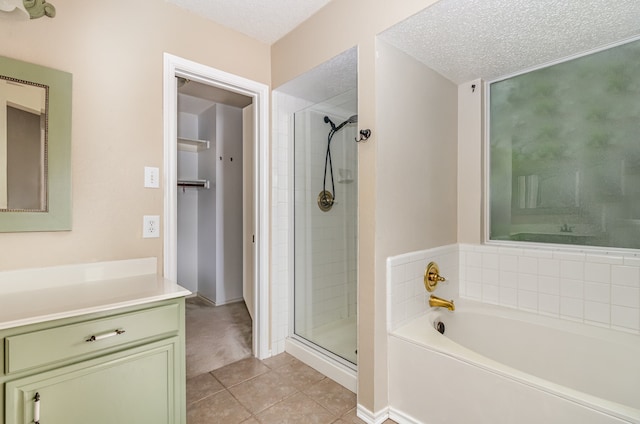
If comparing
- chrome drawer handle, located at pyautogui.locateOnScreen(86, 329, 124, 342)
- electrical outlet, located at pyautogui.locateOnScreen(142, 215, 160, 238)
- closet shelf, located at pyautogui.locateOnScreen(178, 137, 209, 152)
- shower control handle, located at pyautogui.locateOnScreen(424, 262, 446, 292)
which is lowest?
chrome drawer handle, located at pyautogui.locateOnScreen(86, 329, 124, 342)

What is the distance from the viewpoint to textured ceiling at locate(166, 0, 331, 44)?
1.85 metres

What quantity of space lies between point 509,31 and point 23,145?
2.45 metres

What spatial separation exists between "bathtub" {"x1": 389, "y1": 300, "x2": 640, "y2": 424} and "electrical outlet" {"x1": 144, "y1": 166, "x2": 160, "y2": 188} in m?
1.60

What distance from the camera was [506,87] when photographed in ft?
7.04

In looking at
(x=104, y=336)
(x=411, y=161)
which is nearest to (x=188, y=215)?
(x=104, y=336)

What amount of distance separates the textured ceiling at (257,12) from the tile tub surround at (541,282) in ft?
5.33

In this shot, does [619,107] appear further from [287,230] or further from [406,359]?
[287,230]

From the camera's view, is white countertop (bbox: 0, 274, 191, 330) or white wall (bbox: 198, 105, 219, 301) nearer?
white countertop (bbox: 0, 274, 191, 330)

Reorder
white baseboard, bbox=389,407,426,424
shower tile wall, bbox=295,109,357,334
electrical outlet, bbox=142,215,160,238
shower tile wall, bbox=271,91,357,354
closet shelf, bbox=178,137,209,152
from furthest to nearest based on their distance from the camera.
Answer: closet shelf, bbox=178,137,209,152
shower tile wall, bbox=295,109,357,334
shower tile wall, bbox=271,91,357,354
electrical outlet, bbox=142,215,160,238
white baseboard, bbox=389,407,426,424

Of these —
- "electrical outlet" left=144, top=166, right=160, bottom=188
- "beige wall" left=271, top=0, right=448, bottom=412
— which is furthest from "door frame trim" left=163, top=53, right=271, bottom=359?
"beige wall" left=271, top=0, right=448, bottom=412

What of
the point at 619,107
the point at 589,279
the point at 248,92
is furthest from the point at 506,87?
the point at 248,92

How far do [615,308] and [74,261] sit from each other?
2852 millimetres

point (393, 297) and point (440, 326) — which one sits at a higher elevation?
point (393, 297)

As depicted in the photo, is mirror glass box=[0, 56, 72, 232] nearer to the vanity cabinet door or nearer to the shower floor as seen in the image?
the vanity cabinet door
